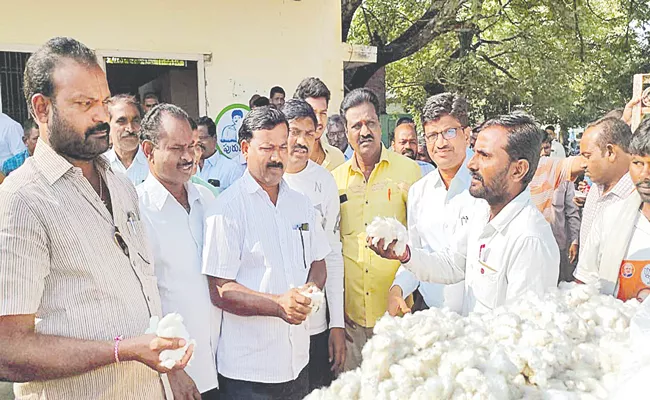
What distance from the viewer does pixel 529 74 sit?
13.5 metres

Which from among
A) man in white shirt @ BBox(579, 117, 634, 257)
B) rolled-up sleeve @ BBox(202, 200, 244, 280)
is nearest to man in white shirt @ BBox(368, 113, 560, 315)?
rolled-up sleeve @ BBox(202, 200, 244, 280)

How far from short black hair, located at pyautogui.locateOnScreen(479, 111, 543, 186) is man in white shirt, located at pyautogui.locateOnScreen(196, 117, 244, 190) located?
2.76 meters

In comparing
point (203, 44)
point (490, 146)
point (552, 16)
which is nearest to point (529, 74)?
point (552, 16)

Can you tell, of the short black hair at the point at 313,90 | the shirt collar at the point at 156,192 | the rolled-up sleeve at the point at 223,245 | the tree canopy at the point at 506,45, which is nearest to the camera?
the rolled-up sleeve at the point at 223,245

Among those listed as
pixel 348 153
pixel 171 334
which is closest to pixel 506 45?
pixel 348 153

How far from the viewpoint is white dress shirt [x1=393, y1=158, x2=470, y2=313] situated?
2.98 meters

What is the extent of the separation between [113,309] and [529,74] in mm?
13482

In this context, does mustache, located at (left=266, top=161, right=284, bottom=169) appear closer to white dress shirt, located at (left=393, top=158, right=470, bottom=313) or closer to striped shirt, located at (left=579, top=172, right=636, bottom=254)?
white dress shirt, located at (left=393, top=158, right=470, bottom=313)

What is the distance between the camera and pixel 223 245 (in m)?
2.51

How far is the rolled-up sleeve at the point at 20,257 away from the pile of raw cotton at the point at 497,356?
866 mm

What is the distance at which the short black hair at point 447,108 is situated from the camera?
321 cm

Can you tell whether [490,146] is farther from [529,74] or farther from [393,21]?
[529,74]

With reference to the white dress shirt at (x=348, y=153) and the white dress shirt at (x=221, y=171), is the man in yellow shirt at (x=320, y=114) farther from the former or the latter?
the white dress shirt at (x=221, y=171)

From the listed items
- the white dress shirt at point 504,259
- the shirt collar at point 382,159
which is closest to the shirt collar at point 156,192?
the white dress shirt at point 504,259
